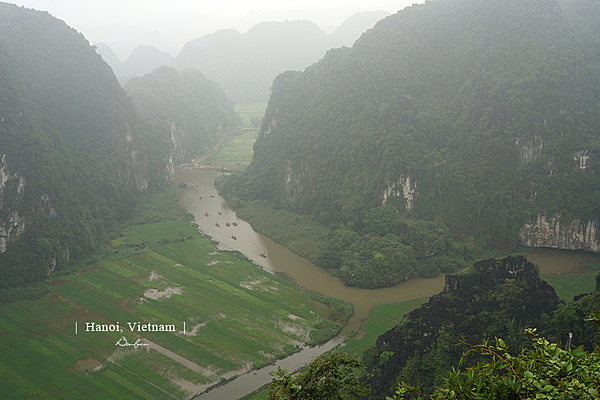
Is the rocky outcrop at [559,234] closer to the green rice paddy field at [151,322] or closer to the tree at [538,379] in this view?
the green rice paddy field at [151,322]

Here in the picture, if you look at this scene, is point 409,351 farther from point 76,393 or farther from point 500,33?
point 500,33

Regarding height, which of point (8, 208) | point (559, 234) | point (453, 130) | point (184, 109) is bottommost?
point (8, 208)

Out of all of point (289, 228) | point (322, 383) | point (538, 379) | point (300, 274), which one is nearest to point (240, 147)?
point (289, 228)

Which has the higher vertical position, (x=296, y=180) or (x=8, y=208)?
(x=296, y=180)

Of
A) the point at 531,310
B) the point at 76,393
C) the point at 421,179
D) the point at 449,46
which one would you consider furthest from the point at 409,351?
the point at 449,46

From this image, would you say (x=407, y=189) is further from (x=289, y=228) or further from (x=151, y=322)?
(x=151, y=322)

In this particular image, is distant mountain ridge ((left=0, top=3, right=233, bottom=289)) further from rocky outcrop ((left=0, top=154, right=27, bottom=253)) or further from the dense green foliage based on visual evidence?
the dense green foliage

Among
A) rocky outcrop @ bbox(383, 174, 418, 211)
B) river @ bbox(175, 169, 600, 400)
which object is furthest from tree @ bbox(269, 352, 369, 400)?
rocky outcrop @ bbox(383, 174, 418, 211)
